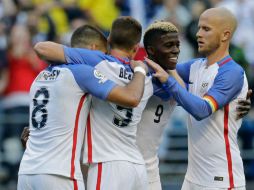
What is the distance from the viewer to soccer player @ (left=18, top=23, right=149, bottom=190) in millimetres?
7387

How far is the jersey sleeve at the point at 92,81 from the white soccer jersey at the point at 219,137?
1.07 metres

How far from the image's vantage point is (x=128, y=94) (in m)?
7.37

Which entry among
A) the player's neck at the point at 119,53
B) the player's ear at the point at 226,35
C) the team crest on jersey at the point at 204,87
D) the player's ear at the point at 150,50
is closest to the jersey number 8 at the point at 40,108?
the player's neck at the point at 119,53

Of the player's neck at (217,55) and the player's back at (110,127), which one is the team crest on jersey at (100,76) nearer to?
the player's back at (110,127)

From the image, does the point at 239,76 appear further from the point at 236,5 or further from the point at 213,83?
the point at 236,5

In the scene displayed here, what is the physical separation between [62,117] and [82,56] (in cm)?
56

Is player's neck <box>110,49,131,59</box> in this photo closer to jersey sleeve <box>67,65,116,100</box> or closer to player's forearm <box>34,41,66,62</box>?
jersey sleeve <box>67,65,116,100</box>

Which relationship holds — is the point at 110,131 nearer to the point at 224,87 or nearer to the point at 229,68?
the point at 224,87

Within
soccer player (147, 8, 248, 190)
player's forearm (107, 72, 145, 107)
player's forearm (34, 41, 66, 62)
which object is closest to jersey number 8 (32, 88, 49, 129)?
player's forearm (34, 41, 66, 62)

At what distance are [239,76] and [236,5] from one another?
667cm

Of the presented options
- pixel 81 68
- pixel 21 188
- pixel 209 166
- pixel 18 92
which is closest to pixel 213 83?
pixel 209 166

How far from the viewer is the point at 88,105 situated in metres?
7.62

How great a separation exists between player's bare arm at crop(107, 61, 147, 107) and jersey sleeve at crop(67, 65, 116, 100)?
0.19 feet

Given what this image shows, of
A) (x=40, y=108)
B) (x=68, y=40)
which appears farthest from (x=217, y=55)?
(x=68, y=40)
